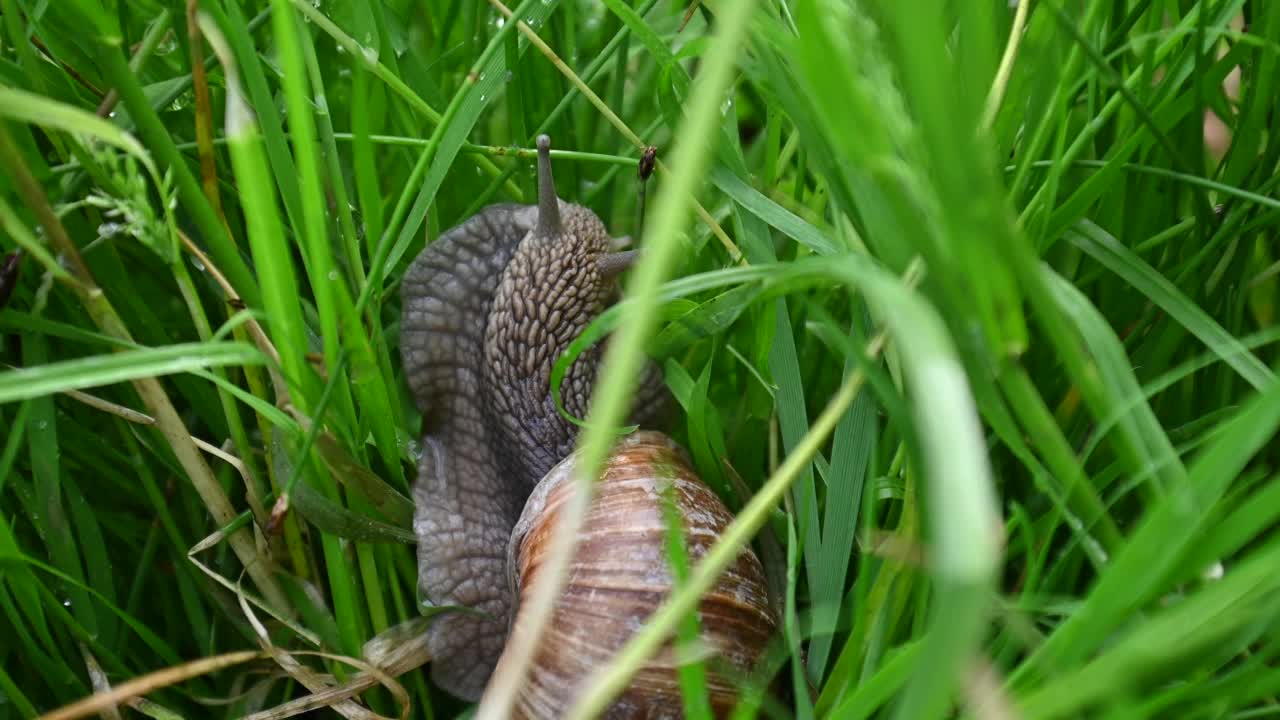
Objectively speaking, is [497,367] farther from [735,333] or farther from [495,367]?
[735,333]

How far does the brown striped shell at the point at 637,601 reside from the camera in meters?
0.95

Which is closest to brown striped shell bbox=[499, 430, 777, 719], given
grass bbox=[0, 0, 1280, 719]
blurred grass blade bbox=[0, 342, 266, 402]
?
grass bbox=[0, 0, 1280, 719]

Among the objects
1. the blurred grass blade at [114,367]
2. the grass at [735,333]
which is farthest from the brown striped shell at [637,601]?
the blurred grass blade at [114,367]

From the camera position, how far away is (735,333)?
1244 millimetres

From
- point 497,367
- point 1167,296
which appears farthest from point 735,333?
point 1167,296

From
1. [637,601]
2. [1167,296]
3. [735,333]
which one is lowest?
[637,601]

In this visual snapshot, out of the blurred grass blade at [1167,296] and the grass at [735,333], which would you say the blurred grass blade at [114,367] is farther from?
the blurred grass blade at [1167,296]

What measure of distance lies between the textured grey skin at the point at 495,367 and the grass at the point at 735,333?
0.05 metres

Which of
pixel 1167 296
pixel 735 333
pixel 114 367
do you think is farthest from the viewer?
pixel 735 333

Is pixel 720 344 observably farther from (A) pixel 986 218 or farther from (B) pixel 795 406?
(A) pixel 986 218

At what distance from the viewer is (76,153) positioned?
90cm

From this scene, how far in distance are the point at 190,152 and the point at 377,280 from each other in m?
0.31

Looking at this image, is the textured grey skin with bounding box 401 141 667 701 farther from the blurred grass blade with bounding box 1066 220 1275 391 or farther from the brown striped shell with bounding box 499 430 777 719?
the blurred grass blade with bounding box 1066 220 1275 391

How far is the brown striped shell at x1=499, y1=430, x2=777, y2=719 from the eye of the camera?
949 mm
